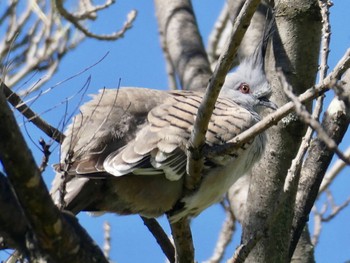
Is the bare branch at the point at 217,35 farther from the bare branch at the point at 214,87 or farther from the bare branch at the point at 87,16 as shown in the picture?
the bare branch at the point at 214,87

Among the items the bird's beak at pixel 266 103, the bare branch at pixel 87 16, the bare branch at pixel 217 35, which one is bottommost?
the bird's beak at pixel 266 103

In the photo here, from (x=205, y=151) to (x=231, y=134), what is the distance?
84cm

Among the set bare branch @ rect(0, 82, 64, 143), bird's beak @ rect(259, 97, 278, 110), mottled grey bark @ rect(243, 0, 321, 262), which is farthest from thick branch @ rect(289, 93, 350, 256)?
bare branch @ rect(0, 82, 64, 143)

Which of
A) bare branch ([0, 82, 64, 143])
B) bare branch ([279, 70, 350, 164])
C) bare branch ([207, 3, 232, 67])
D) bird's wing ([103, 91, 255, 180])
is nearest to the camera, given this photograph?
bare branch ([279, 70, 350, 164])

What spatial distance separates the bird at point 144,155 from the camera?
12.8 ft

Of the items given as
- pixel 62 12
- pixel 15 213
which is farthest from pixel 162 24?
pixel 15 213

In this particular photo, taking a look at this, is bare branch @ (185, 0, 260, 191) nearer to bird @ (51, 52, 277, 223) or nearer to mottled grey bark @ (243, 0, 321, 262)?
bird @ (51, 52, 277, 223)

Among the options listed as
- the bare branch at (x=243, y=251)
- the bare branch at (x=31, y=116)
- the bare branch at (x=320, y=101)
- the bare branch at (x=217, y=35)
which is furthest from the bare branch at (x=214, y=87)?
the bare branch at (x=217, y=35)

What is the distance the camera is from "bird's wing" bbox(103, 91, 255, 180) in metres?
A: 3.89

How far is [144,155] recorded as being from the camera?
3895 mm

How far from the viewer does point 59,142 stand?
3.83 meters

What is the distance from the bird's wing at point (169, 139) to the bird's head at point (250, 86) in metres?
0.75

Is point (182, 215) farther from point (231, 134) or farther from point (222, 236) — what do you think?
point (222, 236)

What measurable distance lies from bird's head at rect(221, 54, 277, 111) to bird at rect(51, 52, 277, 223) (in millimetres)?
645
